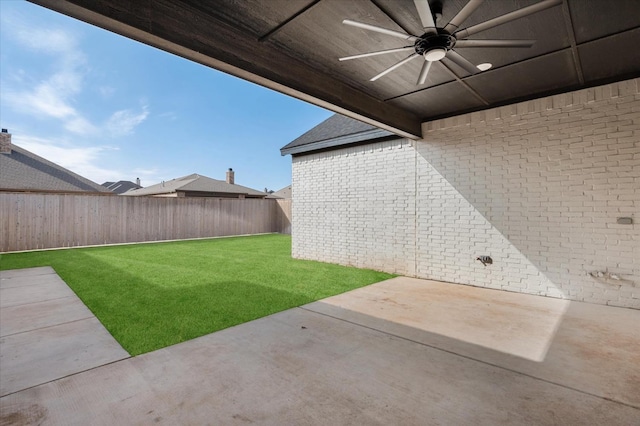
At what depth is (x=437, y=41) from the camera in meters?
2.55

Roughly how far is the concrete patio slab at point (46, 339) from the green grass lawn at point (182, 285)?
159mm

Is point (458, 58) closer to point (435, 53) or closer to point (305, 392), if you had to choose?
point (435, 53)

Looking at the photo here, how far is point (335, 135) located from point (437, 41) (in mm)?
4298

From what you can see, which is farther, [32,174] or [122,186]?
[122,186]

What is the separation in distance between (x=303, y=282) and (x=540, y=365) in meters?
3.50

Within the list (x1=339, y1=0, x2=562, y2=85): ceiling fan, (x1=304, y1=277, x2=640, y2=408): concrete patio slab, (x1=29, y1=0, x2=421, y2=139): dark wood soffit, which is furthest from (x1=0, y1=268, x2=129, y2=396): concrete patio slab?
(x1=339, y1=0, x2=562, y2=85): ceiling fan

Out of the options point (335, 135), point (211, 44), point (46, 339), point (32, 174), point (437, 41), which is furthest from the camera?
point (32, 174)

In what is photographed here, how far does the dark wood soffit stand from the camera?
2.16 metres

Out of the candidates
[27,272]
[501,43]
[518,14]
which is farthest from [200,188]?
[518,14]

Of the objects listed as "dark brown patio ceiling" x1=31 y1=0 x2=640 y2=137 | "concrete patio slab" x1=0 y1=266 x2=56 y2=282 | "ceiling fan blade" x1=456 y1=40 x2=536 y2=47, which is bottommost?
"concrete patio slab" x1=0 y1=266 x2=56 y2=282

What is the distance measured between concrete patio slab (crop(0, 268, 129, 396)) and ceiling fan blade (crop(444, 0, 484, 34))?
3.80 metres

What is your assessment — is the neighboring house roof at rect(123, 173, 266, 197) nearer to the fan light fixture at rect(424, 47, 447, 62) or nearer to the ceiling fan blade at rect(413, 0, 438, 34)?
the fan light fixture at rect(424, 47, 447, 62)

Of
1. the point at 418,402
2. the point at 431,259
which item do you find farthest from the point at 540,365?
the point at 431,259

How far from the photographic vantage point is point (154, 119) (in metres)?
23.4
